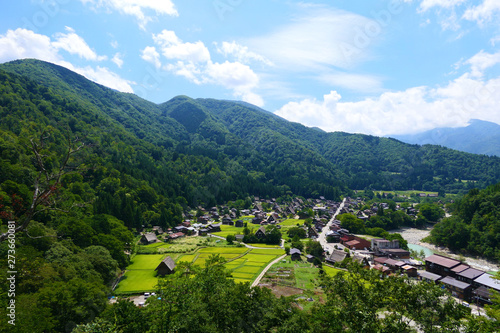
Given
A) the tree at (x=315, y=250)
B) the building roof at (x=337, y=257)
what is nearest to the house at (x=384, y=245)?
the building roof at (x=337, y=257)

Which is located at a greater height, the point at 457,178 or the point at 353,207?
the point at 457,178

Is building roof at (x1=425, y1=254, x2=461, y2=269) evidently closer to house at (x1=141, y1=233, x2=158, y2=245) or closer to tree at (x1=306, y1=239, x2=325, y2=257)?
tree at (x1=306, y1=239, x2=325, y2=257)

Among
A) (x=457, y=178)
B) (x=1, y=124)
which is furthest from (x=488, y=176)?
(x=1, y=124)

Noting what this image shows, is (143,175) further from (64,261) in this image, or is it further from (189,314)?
(189,314)

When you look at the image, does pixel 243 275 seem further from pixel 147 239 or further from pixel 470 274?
pixel 470 274

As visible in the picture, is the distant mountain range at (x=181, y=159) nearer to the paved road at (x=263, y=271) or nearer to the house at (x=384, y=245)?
the paved road at (x=263, y=271)

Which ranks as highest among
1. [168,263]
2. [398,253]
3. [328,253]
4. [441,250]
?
[398,253]

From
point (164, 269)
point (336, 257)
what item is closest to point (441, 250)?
point (336, 257)
